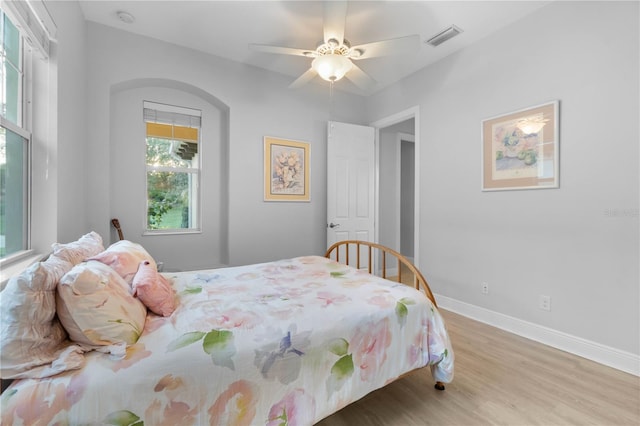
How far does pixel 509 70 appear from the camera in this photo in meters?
2.63

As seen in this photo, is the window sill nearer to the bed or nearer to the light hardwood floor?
the bed

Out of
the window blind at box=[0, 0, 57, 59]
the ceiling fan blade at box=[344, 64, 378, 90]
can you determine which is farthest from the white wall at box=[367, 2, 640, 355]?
the window blind at box=[0, 0, 57, 59]

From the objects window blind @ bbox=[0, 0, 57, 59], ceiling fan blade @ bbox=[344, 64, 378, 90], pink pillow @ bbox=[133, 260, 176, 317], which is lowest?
pink pillow @ bbox=[133, 260, 176, 317]

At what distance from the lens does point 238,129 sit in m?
3.34

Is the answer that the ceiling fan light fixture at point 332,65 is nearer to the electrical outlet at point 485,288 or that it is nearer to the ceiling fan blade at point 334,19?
the ceiling fan blade at point 334,19

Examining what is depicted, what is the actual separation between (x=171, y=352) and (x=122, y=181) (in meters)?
2.61

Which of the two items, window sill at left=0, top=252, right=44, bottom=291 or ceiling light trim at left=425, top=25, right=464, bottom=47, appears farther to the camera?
ceiling light trim at left=425, top=25, right=464, bottom=47

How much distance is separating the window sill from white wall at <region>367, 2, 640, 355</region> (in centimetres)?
339

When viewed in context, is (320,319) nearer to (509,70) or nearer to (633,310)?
(633,310)

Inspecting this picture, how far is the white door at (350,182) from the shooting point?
12.4 ft

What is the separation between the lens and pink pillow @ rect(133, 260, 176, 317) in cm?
134

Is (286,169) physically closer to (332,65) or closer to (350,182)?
(350,182)

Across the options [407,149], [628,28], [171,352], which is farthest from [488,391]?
[407,149]

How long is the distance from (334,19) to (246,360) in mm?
2192
